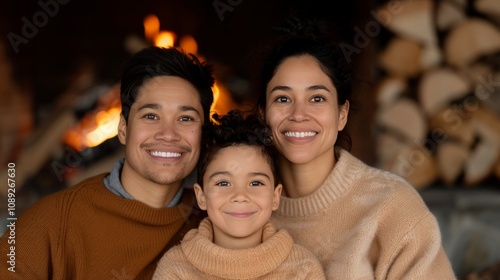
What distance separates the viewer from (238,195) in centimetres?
186

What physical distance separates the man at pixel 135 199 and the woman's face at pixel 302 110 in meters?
→ 0.24

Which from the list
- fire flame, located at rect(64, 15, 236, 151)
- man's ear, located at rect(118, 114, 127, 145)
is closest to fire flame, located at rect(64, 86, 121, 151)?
fire flame, located at rect(64, 15, 236, 151)

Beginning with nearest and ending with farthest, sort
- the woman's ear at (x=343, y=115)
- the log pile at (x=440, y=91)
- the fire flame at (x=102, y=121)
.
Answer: the woman's ear at (x=343, y=115) < the log pile at (x=440, y=91) < the fire flame at (x=102, y=121)

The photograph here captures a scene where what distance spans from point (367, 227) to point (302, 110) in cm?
37

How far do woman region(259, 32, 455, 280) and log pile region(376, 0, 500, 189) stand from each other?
1.03m

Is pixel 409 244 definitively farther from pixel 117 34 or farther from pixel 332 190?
pixel 117 34

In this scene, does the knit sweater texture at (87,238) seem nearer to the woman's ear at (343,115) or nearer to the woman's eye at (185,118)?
the woman's eye at (185,118)

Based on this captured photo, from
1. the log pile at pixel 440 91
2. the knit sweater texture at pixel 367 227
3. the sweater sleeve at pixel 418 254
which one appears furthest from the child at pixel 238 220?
the log pile at pixel 440 91

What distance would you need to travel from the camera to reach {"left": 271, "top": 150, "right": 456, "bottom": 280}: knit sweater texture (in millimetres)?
1840

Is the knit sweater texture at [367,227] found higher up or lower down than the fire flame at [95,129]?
higher up

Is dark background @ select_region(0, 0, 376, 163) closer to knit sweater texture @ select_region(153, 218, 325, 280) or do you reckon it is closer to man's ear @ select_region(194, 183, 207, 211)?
man's ear @ select_region(194, 183, 207, 211)

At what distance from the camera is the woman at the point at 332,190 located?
185cm

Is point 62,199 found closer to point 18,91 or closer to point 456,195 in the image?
point 18,91

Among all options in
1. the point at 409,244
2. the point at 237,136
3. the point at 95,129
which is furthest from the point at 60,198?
the point at 95,129
